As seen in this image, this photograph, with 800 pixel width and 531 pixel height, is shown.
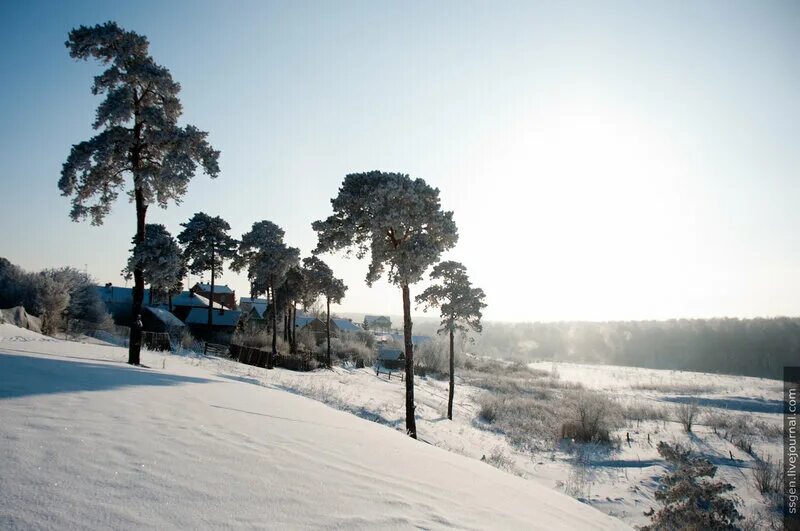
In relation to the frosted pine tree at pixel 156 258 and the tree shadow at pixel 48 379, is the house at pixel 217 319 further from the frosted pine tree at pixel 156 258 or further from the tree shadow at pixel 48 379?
the tree shadow at pixel 48 379

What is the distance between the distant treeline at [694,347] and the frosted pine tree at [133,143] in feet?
313

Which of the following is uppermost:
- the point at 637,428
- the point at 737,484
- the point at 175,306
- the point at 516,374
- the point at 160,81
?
the point at 160,81

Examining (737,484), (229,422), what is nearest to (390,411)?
(737,484)

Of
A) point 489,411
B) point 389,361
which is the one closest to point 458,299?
point 489,411

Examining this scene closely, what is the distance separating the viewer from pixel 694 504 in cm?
771

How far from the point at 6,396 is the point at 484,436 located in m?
19.6

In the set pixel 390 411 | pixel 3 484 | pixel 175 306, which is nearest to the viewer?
pixel 3 484

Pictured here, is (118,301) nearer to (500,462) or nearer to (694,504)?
(500,462)

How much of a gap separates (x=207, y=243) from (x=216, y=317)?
1098 centimetres

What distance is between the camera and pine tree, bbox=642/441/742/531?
293 inches

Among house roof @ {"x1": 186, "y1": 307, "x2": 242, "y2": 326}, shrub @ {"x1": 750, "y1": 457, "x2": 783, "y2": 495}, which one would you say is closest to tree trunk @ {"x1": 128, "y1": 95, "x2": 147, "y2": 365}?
shrub @ {"x1": 750, "y1": 457, "x2": 783, "y2": 495}

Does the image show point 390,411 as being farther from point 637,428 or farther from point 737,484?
point 637,428

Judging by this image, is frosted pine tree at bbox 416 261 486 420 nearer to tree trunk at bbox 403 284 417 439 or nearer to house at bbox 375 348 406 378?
tree trunk at bbox 403 284 417 439

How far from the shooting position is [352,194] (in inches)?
646
